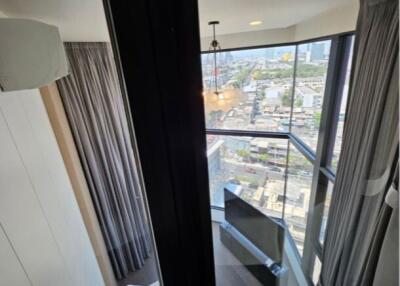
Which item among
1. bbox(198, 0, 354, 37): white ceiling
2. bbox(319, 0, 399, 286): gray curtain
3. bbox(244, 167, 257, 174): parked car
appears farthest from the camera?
bbox(198, 0, 354, 37): white ceiling

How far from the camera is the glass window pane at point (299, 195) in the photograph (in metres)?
2.76

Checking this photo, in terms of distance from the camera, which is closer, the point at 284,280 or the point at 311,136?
the point at 284,280

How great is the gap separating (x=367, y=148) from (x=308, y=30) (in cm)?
184

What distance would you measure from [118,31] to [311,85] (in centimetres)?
274

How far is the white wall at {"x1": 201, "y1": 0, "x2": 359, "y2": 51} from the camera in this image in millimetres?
1633

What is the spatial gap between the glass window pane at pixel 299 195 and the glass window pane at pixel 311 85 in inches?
11.7

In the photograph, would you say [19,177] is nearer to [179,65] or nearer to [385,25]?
[179,65]

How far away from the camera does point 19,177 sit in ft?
2.62

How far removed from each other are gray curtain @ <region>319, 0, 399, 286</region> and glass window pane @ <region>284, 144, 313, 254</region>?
86 centimetres

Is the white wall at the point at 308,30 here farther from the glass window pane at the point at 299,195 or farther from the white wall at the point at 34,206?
the glass window pane at the point at 299,195

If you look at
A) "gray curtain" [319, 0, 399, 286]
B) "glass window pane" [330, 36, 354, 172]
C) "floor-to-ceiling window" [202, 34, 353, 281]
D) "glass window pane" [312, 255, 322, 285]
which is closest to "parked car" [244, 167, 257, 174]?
"floor-to-ceiling window" [202, 34, 353, 281]

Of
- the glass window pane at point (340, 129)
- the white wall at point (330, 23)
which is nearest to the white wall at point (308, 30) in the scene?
the white wall at point (330, 23)

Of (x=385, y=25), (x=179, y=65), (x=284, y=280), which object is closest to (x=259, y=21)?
(x=385, y=25)

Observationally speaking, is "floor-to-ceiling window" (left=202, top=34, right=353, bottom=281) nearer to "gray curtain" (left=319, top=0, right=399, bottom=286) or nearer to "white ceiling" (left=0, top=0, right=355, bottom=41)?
"white ceiling" (left=0, top=0, right=355, bottom=41)
